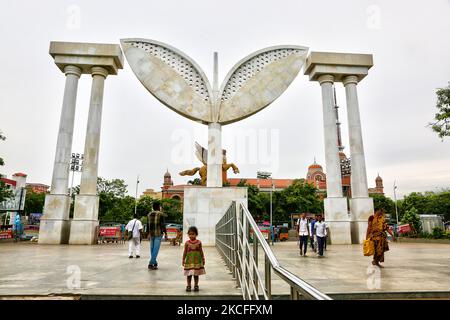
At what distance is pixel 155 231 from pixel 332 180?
37.9 feet

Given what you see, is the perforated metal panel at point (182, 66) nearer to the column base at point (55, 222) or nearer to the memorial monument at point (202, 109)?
the memorial monument at point (202, 109)

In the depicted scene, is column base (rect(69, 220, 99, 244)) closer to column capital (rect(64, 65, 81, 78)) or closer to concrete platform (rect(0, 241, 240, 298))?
column capital (rect(64, 65, 81, 78))

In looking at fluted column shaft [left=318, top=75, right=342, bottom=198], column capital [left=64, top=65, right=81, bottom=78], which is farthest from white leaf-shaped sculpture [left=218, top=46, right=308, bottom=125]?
column capital [left=64, top=65, right=81, bottom=78]

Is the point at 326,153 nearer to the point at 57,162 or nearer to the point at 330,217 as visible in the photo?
the point at 330,217

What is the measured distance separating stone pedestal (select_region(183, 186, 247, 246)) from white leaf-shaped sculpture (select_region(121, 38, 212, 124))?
11.5 feet

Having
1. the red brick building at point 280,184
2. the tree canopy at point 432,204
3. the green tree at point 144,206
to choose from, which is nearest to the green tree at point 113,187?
the green tree at point 144,206

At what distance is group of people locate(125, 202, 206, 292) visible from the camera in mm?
4422

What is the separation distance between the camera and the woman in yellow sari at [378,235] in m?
6.85

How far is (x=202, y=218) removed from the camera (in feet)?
44.5

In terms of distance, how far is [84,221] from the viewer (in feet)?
47.2

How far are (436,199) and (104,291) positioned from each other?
62.9m

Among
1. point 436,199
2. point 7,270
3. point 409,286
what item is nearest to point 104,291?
point 7,270

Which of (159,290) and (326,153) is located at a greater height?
(326,153)

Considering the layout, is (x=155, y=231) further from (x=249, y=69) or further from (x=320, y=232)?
(x=249, y=69)
